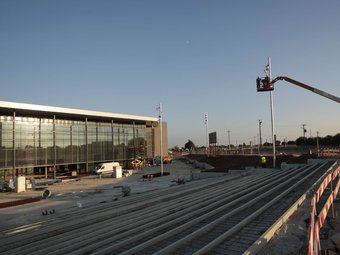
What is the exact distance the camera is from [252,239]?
9.65 meters

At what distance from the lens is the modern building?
46.2 metres

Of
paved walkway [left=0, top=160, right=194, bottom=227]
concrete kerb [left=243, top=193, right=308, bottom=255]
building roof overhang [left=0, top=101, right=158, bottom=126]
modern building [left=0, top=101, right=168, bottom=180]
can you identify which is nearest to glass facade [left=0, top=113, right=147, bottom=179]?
modern building [left=0, top=101, right=168, bottom=180]

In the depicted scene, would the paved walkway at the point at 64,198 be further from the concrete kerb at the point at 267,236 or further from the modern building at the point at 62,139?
the modern building at the point at 62,139

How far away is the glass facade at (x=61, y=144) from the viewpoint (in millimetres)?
46250

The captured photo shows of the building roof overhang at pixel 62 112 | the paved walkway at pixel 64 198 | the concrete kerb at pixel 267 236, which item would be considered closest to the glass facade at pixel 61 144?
the building roof overhang at pixel 62 112

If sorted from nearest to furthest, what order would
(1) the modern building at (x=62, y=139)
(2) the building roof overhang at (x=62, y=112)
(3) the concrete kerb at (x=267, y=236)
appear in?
1. (3) the concrete kerb at (x=267, y=236)
2. (2) the building roof overhang at (x=62, y=112)
3. (1) the modern building at (x=62, y=139)

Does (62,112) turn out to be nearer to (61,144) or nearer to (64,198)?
(61,144)

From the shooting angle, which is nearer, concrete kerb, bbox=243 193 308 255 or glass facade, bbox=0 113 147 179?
concrete kerb, bbox=243 193 308 255

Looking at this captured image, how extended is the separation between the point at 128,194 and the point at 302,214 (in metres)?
15.1

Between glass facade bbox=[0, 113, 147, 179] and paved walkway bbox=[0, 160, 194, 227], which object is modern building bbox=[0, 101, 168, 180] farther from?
paved walkway bbox=[0, 160, 194, 227]

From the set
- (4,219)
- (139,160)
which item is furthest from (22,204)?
(139,160)

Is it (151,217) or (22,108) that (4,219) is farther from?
(22,108)

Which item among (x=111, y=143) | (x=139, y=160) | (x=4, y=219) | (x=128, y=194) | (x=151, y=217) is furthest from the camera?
(x=139, y=160)

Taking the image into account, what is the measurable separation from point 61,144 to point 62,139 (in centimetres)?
89
